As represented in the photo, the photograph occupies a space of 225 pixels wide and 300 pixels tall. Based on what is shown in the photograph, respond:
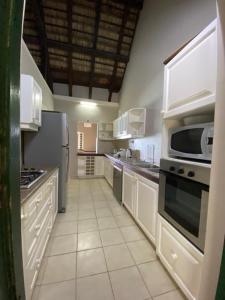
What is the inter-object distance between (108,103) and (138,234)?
488cm

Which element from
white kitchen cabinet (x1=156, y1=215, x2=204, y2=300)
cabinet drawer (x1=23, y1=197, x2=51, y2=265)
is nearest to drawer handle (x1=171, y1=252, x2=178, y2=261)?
white kitchen cabinet (x1=156, y1=215, x2=204, y2=300)

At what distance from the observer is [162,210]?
1601 millimetres

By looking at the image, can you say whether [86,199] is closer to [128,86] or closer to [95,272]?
[95,272]

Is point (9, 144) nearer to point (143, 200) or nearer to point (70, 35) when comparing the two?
point (143, 200)

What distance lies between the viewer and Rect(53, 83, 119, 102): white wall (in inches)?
233

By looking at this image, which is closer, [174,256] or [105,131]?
[174,256]

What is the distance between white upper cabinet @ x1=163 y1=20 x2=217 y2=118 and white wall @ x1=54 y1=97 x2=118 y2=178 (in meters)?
4.38

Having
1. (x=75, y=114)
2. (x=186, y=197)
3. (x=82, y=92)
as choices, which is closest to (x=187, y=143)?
(x=186, y=197)

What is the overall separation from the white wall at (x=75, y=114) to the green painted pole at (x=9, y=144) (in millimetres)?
5216

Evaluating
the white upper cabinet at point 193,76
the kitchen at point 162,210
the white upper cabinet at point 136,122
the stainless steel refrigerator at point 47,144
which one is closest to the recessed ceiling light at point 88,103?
the white upper cabinet at point 136,122

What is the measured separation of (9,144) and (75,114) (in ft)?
18.6

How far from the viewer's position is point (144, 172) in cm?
215

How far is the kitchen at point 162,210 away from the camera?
3.40ft

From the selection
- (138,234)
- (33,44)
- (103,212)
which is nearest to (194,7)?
(138,234)
